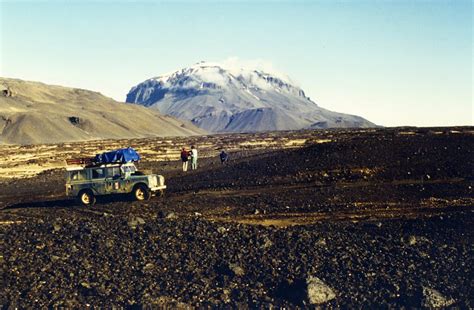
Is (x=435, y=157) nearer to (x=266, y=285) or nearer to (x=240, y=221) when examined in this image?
(x=240, y=221)

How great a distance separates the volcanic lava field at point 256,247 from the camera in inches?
565

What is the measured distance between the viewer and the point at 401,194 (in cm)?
2859

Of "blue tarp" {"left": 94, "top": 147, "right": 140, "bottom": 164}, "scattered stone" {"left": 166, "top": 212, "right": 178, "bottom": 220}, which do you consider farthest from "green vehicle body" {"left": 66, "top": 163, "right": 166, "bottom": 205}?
"scattered stone" {"left": 166, "top": 212, "right": 178, "bottom": 220}

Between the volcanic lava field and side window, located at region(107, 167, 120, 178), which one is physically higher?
side window, located at region(107, 167, 120, 178)

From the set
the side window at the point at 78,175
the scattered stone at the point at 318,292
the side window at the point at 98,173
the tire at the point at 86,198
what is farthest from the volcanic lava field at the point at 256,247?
the side window at the point at 78,175

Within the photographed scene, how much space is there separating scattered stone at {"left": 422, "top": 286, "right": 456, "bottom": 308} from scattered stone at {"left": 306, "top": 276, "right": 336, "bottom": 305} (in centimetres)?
225

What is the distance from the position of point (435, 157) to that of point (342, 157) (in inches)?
252

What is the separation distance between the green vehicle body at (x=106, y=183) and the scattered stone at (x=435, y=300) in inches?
744

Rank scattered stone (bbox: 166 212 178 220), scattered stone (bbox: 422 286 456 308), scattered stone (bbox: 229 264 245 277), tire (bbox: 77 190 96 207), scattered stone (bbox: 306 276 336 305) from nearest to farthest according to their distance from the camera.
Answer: scattered stone (bbox: 422 286 456 308), scattered stone (bbox: 306 276 336 305), scattered stone (bbox: 229 264 245 277), scattered stone (bbox: 166 212 178 220), tire (bbox: 77 190 96 207)

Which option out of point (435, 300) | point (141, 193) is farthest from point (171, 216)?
point (435, 300)

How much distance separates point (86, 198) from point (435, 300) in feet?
70.2

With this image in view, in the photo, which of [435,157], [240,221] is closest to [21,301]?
[240,221]

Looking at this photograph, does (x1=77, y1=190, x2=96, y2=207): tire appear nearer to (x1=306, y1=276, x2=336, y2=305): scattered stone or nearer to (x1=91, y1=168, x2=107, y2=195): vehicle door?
(x1=91, y1=168, x2=107, y2=195): vehicle door

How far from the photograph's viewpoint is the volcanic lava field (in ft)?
47.1
